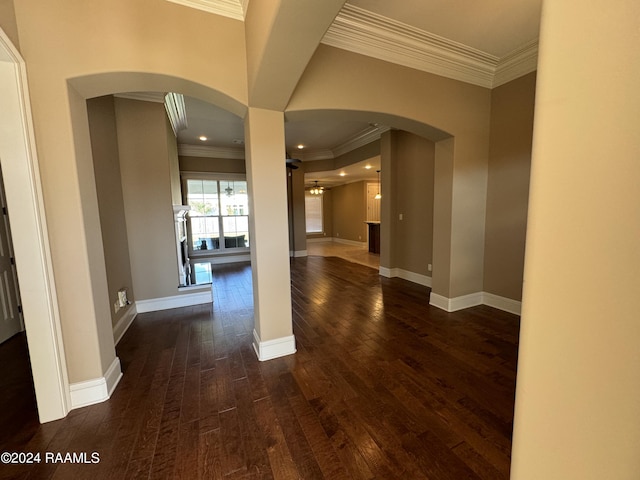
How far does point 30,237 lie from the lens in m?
1.62

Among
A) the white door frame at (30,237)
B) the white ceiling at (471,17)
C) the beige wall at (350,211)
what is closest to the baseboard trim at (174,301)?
the white door frame at (30,237)

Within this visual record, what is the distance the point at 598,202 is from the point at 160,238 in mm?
4116

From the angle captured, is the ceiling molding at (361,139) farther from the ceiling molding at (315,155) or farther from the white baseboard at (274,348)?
the white baseboard at (274,348)

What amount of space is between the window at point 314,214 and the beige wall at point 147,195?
8.44 metres

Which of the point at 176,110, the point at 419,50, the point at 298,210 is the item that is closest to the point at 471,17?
the point at 419,50

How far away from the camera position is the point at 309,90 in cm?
227

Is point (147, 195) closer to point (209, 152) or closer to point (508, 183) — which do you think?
point (209, 152)

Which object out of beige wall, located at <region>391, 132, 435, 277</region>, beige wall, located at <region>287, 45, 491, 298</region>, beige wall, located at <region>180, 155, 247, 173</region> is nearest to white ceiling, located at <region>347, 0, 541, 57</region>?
beige wall, located at <region>287, 45, 491, 298</region>

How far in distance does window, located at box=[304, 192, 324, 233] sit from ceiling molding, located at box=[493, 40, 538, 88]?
8.88m

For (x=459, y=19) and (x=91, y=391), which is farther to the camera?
(x=459, y=19)

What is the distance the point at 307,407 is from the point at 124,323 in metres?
2.50

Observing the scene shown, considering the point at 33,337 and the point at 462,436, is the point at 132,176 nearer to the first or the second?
the point at 33,337

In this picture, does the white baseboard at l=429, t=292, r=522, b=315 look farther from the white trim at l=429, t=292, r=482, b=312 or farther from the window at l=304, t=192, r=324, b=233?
the window at l=304, t=192, r=324, b=233

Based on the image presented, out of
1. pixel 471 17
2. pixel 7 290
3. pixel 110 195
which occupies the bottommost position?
pixel 7 290
